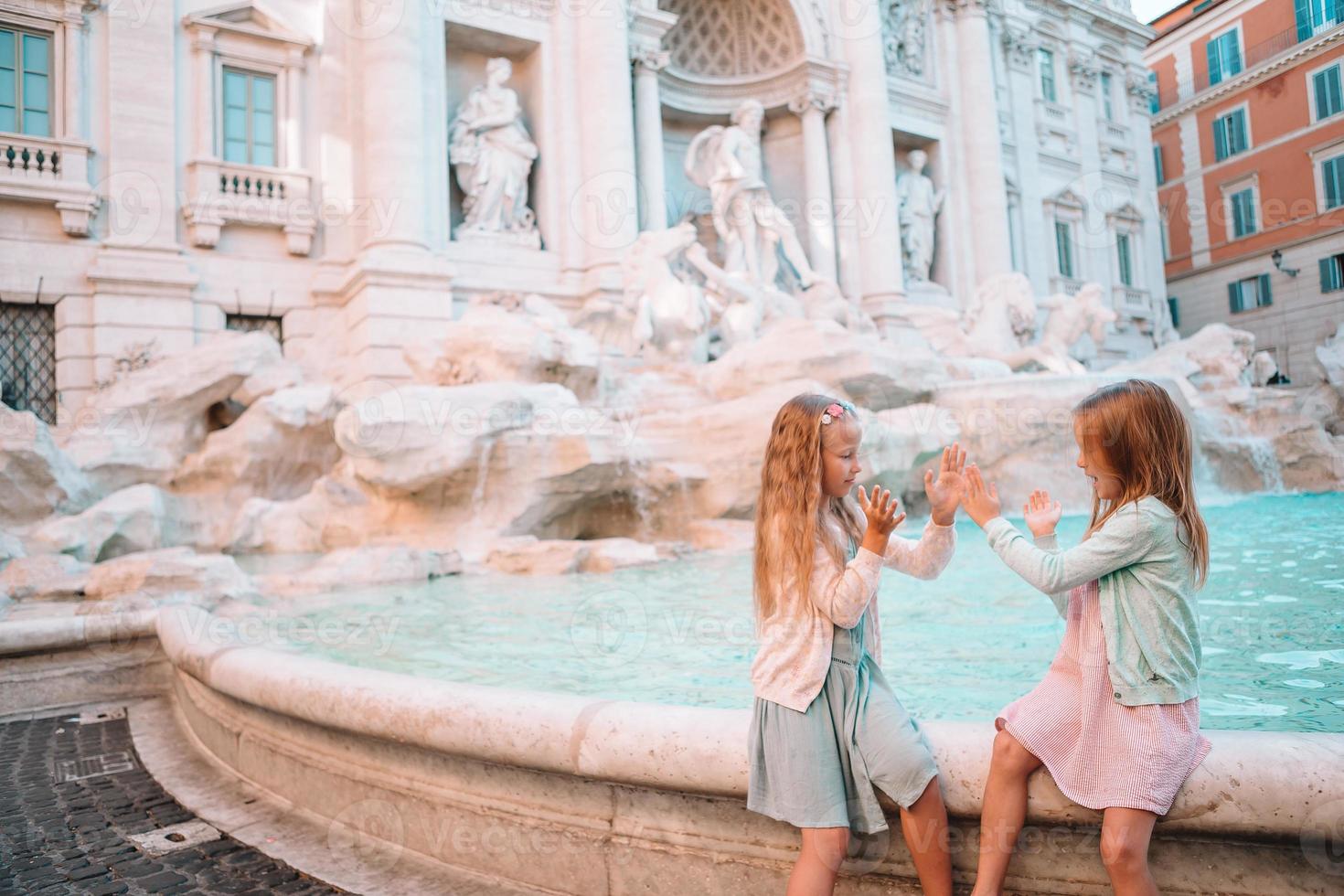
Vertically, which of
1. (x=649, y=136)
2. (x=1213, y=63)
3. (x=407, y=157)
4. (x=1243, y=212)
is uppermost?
(x=1213, y=63)

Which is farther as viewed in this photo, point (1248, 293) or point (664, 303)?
point (1248, 293)

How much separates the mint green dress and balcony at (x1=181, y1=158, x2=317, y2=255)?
11.6 metres

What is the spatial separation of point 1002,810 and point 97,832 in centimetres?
233

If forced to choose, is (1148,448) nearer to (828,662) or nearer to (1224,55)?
(828,662)

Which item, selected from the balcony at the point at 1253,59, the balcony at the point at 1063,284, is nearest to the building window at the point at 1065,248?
the balcony at the point at 1063,284

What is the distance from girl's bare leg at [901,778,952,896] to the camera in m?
1.55

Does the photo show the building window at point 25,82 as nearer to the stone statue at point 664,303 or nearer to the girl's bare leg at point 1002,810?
the stone statue at point 664,303

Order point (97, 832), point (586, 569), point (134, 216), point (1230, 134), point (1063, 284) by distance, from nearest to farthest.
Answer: point (97, 832) → point (586, 569) → point (134, 216) → point (1063, 284) → point (1230, 134)

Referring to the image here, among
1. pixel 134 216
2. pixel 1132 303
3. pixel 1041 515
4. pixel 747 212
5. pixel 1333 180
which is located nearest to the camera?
pixel 1041 515

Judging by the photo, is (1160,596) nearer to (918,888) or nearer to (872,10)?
(918,888)

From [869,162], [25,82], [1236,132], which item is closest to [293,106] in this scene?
[25,82]

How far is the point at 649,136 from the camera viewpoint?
549 inches

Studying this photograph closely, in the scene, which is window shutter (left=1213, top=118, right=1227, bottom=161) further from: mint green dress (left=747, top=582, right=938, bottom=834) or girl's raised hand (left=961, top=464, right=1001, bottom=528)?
mint green dress (left=747, top=582, right=938, bottom=834)

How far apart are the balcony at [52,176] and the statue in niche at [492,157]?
4367mm
